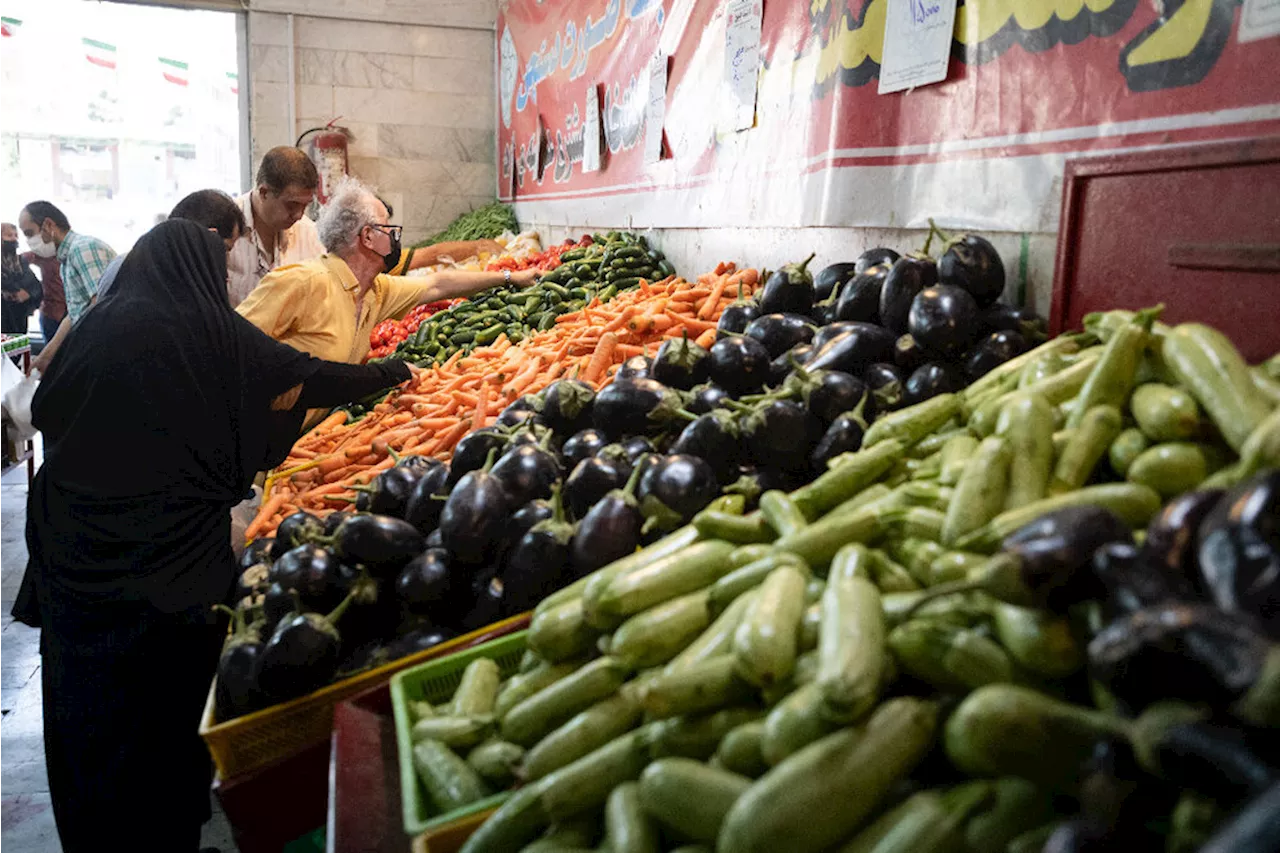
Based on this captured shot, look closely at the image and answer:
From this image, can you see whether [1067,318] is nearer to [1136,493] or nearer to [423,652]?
[1136,493]

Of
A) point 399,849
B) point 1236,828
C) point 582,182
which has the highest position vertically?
point 582,182

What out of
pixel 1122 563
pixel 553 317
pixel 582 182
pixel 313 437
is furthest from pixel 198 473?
pixel 582 182

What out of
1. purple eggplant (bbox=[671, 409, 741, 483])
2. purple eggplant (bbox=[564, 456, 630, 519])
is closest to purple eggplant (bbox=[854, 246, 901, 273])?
purple eggplant (bbox=[671, 409, 741, 483])

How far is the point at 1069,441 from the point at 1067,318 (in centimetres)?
123

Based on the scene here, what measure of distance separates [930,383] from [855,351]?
0.26 m

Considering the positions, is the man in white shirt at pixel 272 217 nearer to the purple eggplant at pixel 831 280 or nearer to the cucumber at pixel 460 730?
the purple eggplant at pixel 831 280

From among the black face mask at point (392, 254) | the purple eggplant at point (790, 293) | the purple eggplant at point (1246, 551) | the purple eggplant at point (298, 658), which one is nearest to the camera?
the purple eggplant at point (1246, 551)

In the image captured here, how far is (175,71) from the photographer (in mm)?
11352

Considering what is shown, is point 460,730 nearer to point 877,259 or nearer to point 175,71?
point 877,259

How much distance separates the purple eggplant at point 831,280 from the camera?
3.19 meters

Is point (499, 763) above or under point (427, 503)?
under

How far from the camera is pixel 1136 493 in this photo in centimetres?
127

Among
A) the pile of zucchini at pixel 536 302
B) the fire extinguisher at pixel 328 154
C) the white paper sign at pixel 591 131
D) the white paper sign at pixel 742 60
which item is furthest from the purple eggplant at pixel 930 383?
the fire extinguisher at pixel 328 154

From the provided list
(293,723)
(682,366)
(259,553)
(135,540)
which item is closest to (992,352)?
(682,366)
